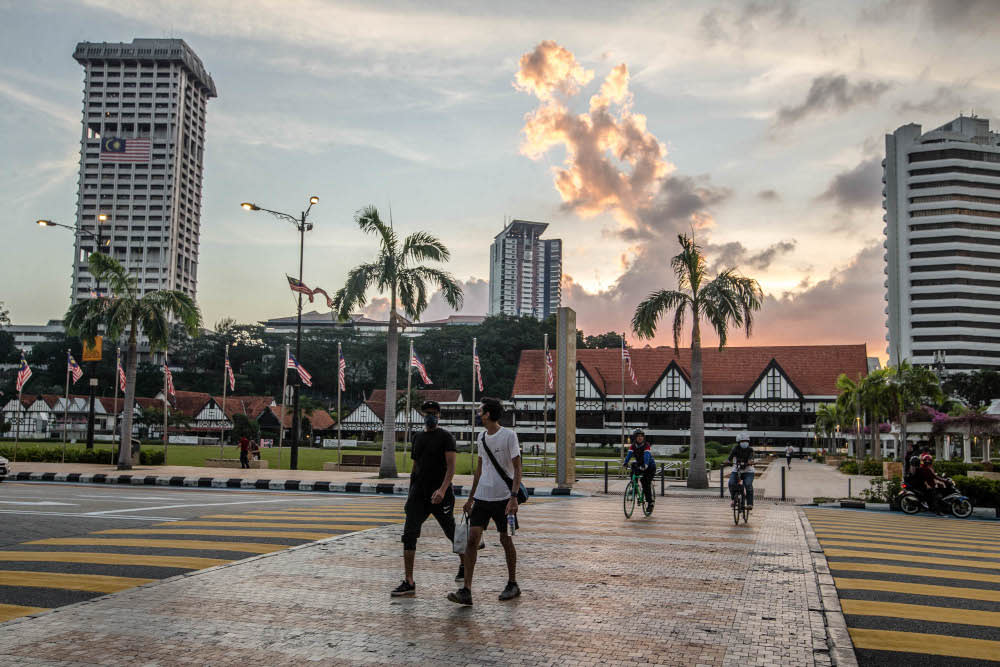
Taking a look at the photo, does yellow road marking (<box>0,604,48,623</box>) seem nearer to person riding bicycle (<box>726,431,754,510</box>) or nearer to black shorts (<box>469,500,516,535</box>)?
black shorts (<box>469,500,516,535</box>)

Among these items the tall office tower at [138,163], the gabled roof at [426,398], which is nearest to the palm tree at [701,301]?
the gabled roof at [426,398]

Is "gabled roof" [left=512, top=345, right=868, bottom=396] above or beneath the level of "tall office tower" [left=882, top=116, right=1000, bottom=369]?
beneath

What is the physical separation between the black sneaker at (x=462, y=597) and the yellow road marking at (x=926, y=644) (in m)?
3.17

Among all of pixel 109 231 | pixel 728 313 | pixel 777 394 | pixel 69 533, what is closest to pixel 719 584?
pixel 69 533

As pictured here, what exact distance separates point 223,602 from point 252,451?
27.8 m

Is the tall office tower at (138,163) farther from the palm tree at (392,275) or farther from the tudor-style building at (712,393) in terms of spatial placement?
the palm tree at (392,275)

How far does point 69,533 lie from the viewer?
11.4 meters

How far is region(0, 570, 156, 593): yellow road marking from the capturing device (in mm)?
7652

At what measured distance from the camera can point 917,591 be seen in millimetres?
8078

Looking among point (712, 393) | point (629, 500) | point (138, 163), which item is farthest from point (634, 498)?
point (138, 163)

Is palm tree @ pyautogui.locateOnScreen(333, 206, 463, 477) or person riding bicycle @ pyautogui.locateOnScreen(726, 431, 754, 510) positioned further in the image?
palm tree @ pyautogui.locateOnScreen(333, 206, 463, 477)

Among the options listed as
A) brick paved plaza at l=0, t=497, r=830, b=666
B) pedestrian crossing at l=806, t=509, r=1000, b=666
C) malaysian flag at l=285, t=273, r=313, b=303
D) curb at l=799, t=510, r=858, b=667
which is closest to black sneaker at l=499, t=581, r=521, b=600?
brick paved plaza at l=0, t=497, r=830, b=666

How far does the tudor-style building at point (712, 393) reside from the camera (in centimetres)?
6906

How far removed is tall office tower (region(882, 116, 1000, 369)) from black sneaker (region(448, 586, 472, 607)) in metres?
137
